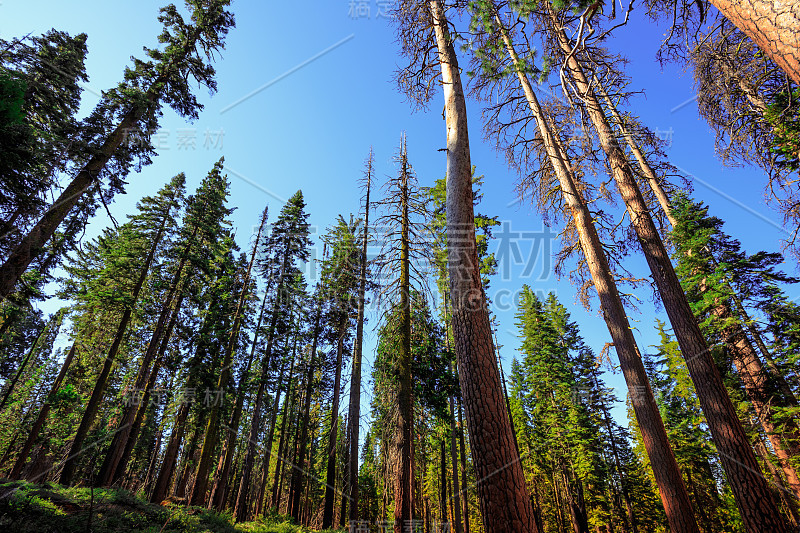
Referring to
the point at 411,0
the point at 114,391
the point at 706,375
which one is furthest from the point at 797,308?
the point at 114,391

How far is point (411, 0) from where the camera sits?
23.4ft

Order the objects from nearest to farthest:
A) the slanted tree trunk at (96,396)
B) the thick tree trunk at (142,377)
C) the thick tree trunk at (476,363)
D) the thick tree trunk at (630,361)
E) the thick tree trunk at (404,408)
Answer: the thick tree trunk at (476,363)
the thick tree trunk at (630,361)
the thick tree trunk at (404,408)
the slanted tree trunk at (96,396)
the thick tree trunk at (142,377)

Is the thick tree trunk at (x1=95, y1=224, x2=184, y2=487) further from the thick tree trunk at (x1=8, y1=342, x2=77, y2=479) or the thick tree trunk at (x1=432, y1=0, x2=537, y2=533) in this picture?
the thick tree trunk at (x1=432, y1=0, x2=537, y2=533)

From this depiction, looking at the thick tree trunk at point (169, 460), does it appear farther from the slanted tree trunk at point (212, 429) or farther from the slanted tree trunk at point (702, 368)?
the slanted tree trunk at point (702, 368)

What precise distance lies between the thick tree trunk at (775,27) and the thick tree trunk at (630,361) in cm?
504

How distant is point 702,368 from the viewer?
21.5ft

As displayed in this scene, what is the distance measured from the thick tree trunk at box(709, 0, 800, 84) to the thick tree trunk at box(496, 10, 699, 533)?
5.04 meters

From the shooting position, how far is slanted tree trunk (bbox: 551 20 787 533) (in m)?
5.54

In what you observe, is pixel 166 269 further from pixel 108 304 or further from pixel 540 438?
pixel 540 438

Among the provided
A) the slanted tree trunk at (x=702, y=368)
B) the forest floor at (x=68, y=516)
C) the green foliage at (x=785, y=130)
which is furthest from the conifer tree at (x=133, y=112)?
the green foliage at (x=785, y=130)

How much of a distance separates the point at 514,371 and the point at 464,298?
101 feet

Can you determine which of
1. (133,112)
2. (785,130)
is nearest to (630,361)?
(785,130)

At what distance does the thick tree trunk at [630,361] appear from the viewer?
5691 millimetres

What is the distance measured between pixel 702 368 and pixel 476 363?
20.6ft
